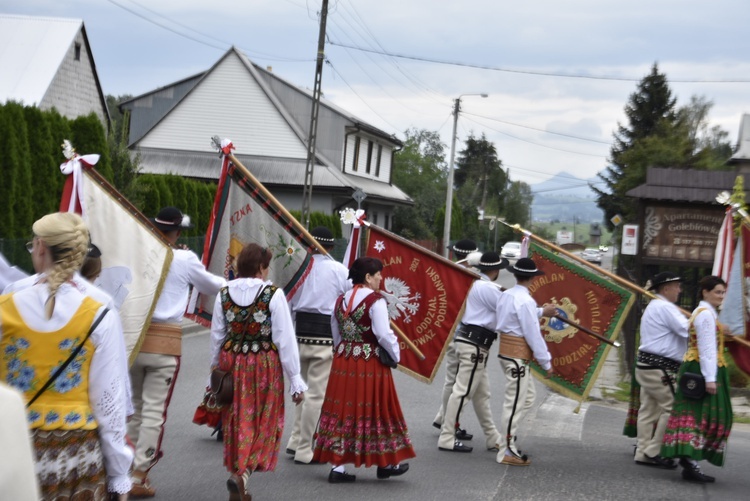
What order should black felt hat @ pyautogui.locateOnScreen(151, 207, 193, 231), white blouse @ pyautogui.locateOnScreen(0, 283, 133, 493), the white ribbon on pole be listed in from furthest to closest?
black felt hat @ pyautogui.locateOnScreen(151, 207, 193, 231) → the white ribbon on pole → white blouse @ pyautogui.locateOnScreen(0, 283, 133, 493)

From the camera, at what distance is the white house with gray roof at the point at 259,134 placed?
1677 inches

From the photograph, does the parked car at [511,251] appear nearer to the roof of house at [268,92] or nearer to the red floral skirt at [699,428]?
the roof of house at [268,92]

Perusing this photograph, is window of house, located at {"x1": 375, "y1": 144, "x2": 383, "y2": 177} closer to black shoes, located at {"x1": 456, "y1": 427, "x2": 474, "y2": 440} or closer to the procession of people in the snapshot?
the procession of people

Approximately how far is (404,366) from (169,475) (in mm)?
2606

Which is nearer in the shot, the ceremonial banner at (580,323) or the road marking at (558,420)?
the ceremonial banner at (580,323)

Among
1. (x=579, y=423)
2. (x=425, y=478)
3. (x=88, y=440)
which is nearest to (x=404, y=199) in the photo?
(x=579, y=423)

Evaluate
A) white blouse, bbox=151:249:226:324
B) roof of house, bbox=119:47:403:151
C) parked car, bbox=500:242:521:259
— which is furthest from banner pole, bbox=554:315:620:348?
parked car, bbox=500:242:521:259

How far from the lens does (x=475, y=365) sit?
899cm

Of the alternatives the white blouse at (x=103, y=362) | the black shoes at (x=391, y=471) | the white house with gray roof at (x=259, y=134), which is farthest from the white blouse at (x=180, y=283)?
the white house with gray roof at (x=259, y=134)

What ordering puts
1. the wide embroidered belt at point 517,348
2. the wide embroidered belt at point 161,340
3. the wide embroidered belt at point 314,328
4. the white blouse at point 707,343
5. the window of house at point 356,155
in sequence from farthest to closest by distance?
the window of house at point 356,155, the wide embroidered belt at point 517,348, the wide embroidered belt at point 314,328, the white blouse at point 707,343, the wide embroidered belt at point 161,340

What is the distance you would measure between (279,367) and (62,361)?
2.83 meters

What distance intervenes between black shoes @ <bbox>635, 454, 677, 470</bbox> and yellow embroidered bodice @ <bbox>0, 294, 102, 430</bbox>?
6275 mm

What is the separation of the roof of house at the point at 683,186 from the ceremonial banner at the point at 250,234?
8.83m

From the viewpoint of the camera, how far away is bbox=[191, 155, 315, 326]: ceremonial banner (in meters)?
7.96
